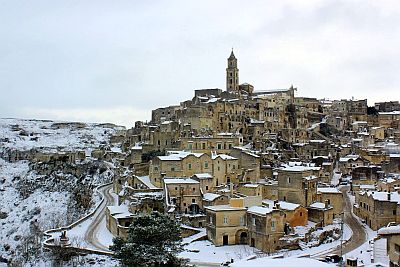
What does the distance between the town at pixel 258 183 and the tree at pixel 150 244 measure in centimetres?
521

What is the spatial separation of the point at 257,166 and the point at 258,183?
326 cm

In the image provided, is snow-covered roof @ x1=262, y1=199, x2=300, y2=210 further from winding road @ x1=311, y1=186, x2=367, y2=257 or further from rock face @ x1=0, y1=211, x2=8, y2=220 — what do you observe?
rock face @ x1=0, y1=211, x2=8, y2=220

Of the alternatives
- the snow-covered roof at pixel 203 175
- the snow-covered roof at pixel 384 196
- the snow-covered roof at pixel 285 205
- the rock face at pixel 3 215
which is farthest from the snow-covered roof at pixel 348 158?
the rock face at pixel 3 215

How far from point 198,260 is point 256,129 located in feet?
121

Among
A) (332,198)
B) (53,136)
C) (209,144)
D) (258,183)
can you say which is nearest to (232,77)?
(209,144)

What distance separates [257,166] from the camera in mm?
53406

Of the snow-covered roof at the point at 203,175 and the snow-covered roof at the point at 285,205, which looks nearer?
the snow-covered roof at the point at 285,205

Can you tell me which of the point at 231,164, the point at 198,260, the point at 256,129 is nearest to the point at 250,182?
the point at 231,164

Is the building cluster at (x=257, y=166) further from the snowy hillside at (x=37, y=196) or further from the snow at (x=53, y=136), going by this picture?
the snow at (x=53, y=136)

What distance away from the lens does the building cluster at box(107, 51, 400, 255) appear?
43812mm

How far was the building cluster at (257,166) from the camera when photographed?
43.8 m

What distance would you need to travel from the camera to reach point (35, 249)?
45.6 m

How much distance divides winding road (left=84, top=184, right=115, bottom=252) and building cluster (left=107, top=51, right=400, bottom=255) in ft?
5.44

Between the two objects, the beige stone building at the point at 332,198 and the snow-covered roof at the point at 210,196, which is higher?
the snow-covered roof at the point at 210,196
